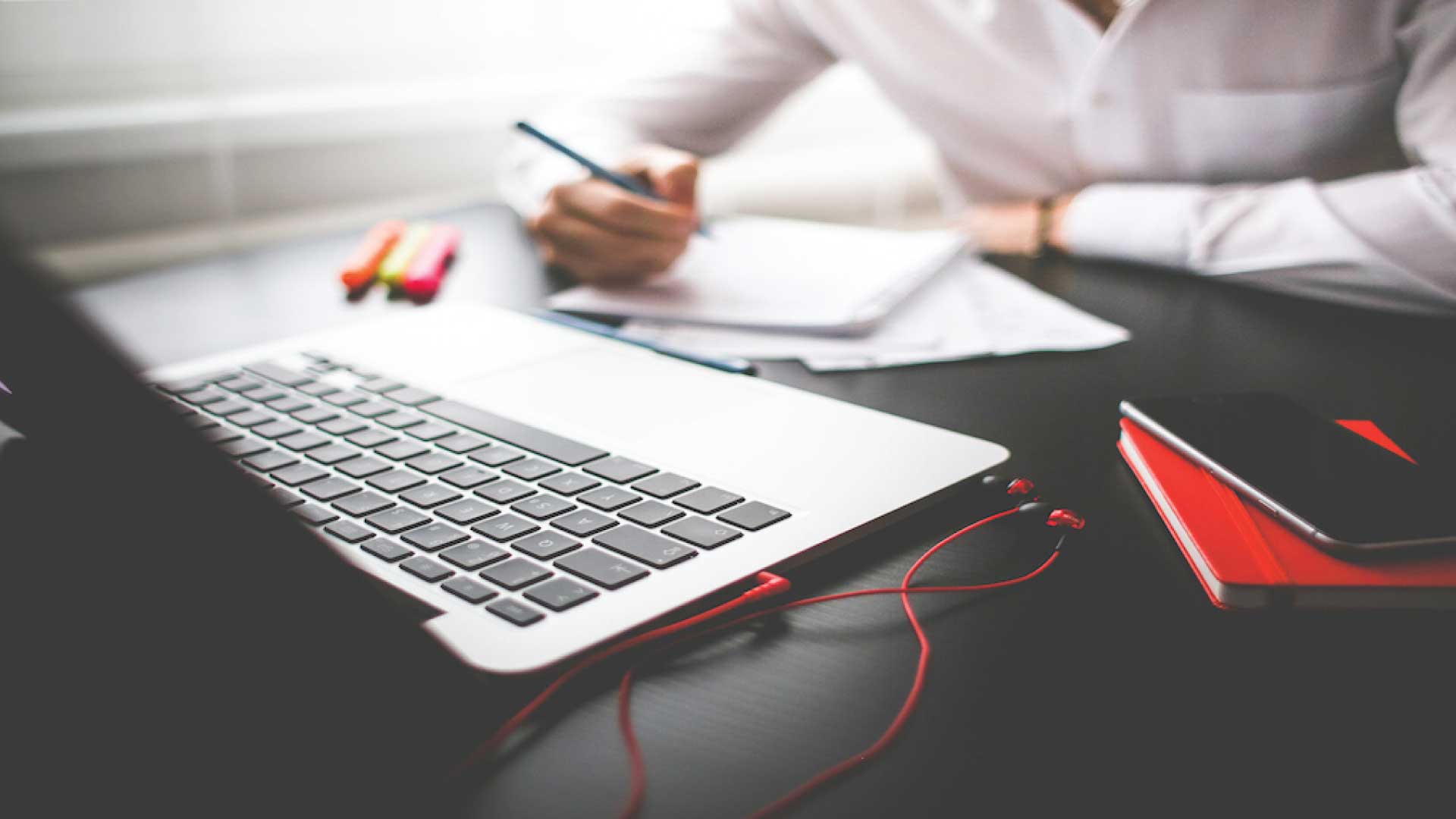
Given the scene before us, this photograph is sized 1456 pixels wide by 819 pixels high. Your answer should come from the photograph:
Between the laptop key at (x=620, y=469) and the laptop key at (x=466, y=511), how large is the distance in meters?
0.05

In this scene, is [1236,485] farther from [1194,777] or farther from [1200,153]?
[1200,153]

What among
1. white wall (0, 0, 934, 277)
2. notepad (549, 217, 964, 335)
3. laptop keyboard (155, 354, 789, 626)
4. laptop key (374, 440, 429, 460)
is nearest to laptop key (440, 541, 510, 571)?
laptop keyboard (155, 354, 789, 626)

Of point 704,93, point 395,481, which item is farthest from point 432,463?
point 704,93

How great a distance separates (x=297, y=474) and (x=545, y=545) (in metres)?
0.15

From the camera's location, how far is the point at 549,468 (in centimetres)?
43

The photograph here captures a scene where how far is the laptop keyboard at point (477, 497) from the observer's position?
13.4 inches

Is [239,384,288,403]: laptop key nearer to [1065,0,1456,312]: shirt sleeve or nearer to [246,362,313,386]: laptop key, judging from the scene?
[246,362,313,386]: laptop key

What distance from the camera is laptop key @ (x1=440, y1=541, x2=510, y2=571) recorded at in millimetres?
345

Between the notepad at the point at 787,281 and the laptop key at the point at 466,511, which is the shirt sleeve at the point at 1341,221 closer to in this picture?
the notepad at the point at 787,281

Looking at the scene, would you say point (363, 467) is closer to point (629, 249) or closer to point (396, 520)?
point (396, 520)

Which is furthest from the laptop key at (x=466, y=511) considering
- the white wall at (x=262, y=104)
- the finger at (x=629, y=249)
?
the white wall at (x=262, y=104)

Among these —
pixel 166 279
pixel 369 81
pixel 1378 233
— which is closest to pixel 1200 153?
pixel 1378 233

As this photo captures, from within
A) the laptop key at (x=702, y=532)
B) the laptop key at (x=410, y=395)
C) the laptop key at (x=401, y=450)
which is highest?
the laptop key at (x=702, y=532)

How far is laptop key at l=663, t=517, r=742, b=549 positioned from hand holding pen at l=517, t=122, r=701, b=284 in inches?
17.4
